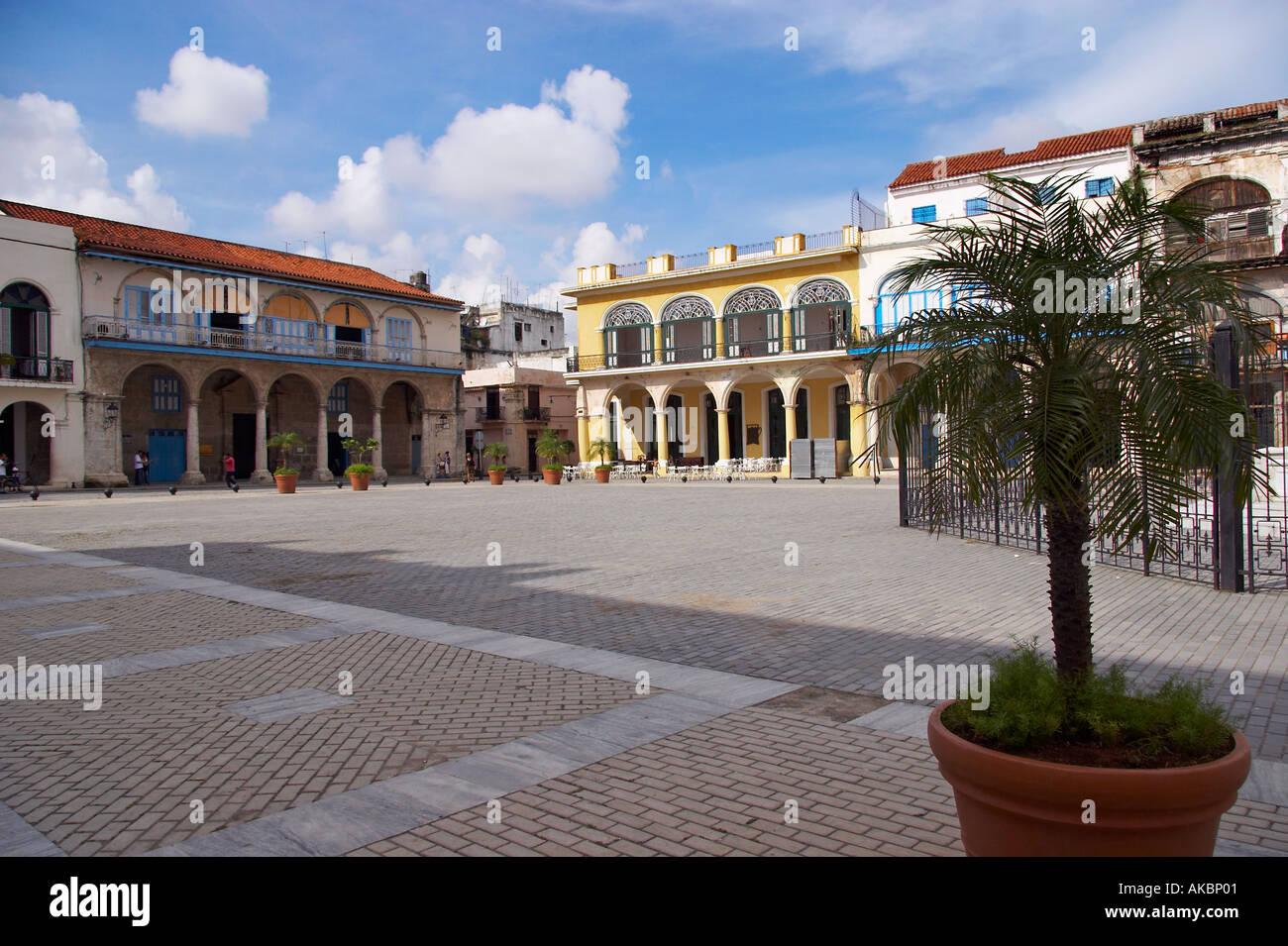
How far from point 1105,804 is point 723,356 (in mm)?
38021

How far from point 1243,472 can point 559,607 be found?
6.09m

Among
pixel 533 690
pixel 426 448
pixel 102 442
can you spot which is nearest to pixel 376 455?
pixel 426 448

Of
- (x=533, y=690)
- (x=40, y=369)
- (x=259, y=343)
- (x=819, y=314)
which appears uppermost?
(x=819, y=314)

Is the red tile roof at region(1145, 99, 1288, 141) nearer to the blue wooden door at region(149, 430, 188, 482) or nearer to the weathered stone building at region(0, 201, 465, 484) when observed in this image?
the weathered stone building at region(0, 201, 465, 484)

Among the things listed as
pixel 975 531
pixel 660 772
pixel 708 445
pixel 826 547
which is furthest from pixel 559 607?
pixel 708 445

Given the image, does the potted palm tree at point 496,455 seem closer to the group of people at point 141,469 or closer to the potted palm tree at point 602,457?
the potted palm tree at point 602,457

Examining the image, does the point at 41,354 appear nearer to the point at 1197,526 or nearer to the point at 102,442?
the point at 102,442

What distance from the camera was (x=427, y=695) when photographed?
541 centimetres

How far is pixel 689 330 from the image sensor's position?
41562 millimetres

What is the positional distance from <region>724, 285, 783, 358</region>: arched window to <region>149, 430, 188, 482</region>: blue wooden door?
23742mm

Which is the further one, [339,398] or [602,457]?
[339,398]

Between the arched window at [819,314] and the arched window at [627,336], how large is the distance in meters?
7.58

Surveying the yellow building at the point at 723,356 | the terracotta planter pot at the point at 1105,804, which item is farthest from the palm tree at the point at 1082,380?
the yellow building at the point at 723,356
